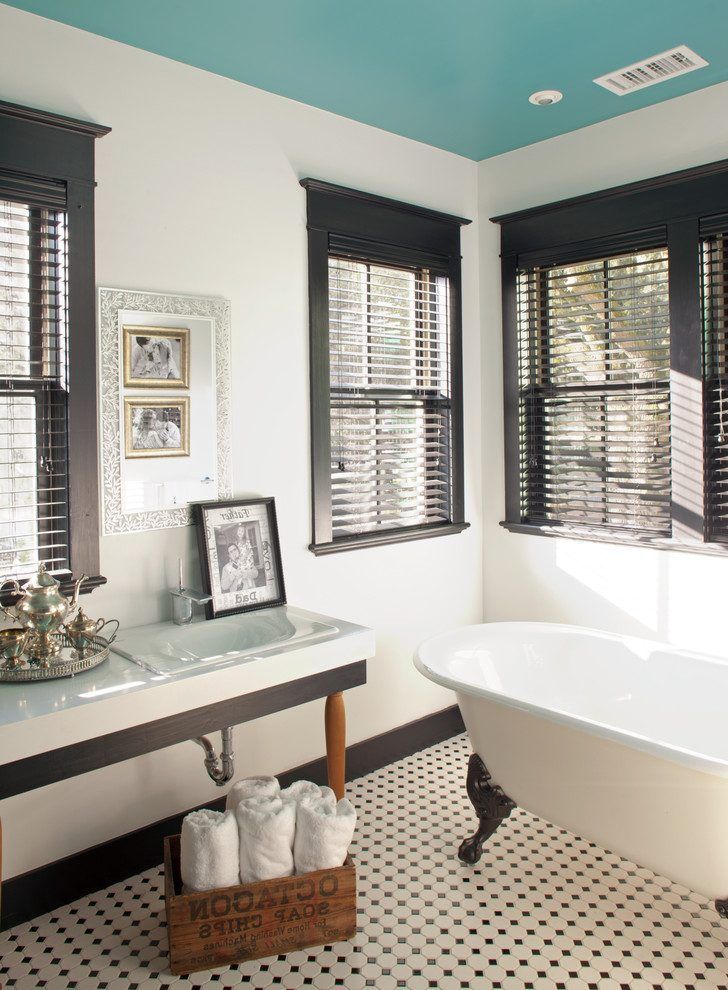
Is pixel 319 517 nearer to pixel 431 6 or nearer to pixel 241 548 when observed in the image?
pixel 241 548

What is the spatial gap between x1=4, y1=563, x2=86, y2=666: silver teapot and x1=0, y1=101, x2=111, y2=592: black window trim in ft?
0.92

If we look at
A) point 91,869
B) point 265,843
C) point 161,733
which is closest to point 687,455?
point 265,843

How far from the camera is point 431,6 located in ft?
8.27

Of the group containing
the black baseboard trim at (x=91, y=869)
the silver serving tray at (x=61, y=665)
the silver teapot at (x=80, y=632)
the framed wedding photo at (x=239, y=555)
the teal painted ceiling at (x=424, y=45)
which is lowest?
the black baseboard trim at (x=91, y=869)

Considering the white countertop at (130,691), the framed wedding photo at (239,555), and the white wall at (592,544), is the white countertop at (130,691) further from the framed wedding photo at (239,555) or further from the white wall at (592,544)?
the white wall at (592,544)

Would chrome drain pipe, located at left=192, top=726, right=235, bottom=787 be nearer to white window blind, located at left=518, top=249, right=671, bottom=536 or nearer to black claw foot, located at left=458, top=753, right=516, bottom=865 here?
black claw foot, located at left=458, top=753, right=516, bottom=865

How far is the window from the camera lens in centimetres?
338

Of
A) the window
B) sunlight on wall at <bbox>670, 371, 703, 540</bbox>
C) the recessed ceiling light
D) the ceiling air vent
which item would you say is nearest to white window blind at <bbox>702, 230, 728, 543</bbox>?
sunlight on wall at <bbox>670, 371, 703, 540</bbox>

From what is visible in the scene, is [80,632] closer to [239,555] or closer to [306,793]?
[239,555]

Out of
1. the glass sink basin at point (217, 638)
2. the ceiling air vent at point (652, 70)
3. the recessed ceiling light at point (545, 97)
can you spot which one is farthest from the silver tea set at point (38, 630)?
the ceiling air vent at point (652, 70)

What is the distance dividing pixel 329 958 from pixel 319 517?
5.24ft

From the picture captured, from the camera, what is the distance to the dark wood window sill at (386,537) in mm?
3406

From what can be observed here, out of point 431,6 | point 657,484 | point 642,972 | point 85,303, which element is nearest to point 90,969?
point 642,972

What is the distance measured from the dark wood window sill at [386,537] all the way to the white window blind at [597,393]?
0.41 m
